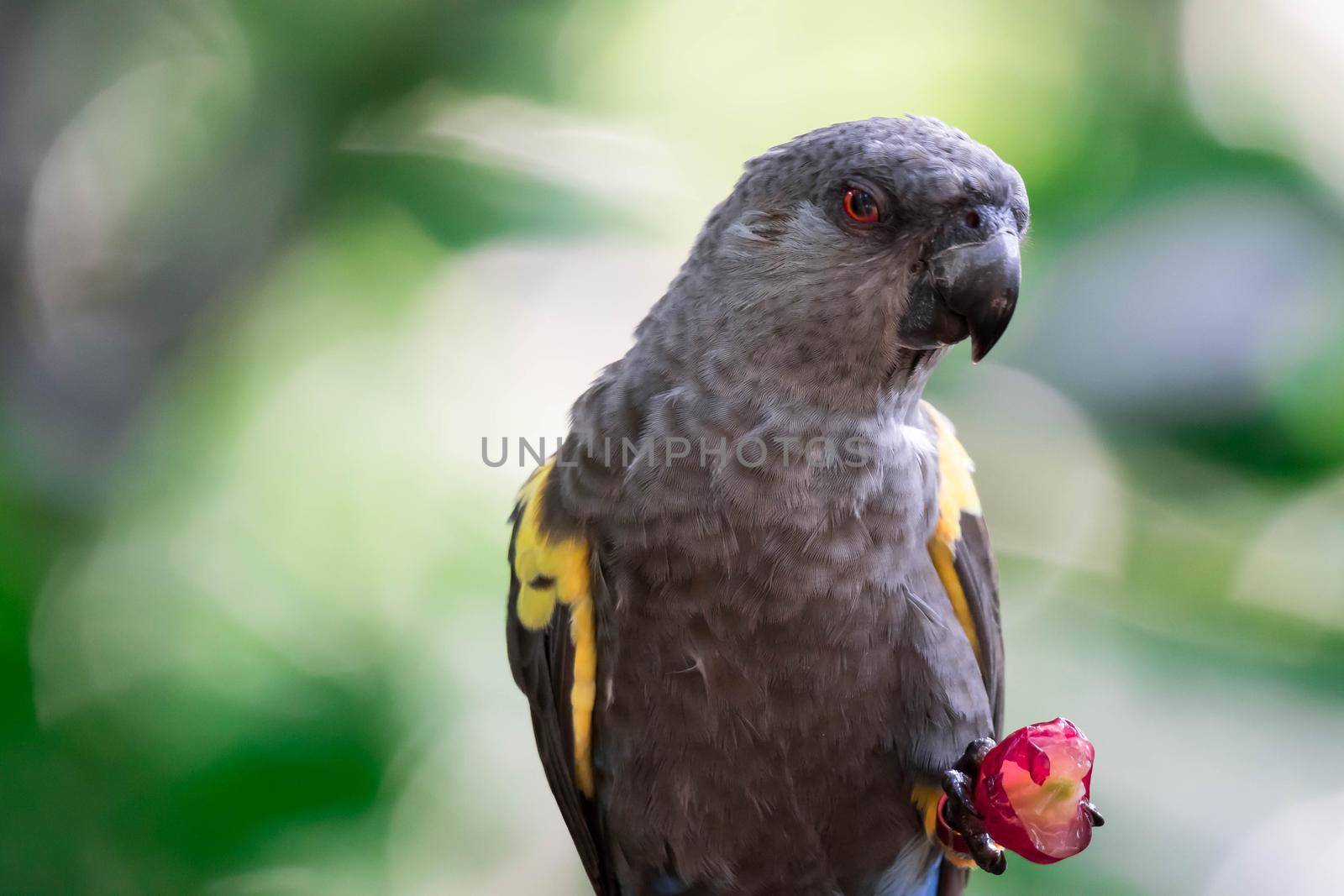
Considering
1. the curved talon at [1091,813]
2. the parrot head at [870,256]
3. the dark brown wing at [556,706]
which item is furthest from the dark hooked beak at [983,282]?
the dark brown wing at [556,706]

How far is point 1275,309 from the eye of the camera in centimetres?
214

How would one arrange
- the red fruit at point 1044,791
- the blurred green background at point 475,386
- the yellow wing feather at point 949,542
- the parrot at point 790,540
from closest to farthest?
the red fruit at point 1044,791, the parrot at point 790,540, the yellow wing feather at point 949,542, the blurred green background at point 475,386

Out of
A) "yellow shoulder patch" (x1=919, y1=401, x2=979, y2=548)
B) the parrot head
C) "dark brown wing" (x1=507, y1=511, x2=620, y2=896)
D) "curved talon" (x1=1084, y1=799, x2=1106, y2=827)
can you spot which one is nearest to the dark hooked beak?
the parrot head

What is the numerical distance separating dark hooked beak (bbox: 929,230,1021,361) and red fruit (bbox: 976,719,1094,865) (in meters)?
0.38

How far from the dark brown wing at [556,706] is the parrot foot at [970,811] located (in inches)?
18.2

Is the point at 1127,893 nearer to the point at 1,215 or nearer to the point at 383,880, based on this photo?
the point at 383,880

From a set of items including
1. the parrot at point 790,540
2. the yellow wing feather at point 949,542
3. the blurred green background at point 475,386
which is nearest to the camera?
the parrot at point 790,540

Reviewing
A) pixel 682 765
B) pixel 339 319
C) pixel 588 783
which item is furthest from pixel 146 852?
pixel 682 765

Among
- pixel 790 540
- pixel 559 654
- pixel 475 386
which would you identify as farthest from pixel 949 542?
pixel 475 386

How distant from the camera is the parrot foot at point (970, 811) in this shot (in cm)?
109

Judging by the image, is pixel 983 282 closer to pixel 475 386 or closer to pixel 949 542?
pixel 949 542

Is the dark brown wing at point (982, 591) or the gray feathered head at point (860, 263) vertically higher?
the gray feathered head at point (860, 263)

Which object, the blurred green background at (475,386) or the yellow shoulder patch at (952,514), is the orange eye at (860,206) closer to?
the yellow shoulder patch at (952,514)

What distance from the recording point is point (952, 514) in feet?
4.17
